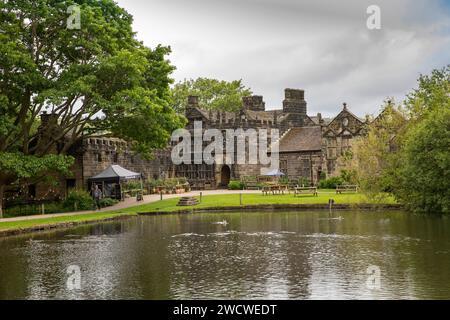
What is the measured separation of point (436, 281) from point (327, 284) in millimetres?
3081

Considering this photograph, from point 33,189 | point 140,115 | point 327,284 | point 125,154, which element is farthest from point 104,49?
point 327,284

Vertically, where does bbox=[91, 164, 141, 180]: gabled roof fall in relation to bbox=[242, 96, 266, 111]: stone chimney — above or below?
below

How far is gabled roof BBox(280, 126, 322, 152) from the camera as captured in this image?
73750 mm

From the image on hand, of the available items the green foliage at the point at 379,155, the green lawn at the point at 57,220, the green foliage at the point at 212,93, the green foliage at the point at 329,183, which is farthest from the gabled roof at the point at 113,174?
the green foliage at the point at 212,93

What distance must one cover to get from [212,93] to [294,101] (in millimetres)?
27274

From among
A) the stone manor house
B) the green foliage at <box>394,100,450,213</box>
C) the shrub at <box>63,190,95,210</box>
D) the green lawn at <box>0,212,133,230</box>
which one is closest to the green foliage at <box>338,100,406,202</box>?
the green foliage at <box>394,100,450,213</box>

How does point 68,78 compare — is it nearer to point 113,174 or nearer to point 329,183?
point 113,174

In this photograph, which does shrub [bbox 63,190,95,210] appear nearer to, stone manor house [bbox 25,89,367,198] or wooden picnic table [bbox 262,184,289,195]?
wooden picnic table [bbox 262,184,289,195]

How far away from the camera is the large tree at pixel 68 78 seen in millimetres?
37875

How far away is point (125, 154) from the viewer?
61750 millimetres

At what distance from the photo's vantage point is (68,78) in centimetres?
3962

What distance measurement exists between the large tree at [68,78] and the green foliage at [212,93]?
185 ft

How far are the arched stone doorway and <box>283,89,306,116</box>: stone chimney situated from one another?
1203 centimetres

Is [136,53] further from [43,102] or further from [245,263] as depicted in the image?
[245,263]
